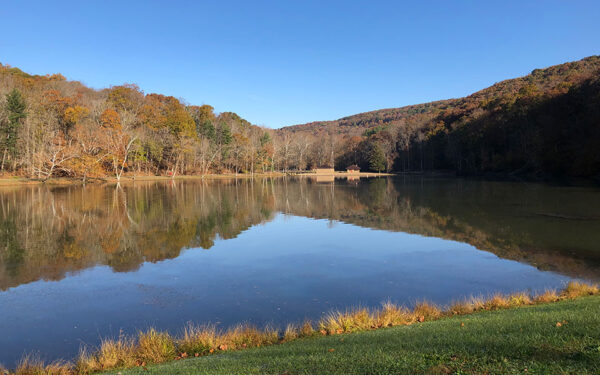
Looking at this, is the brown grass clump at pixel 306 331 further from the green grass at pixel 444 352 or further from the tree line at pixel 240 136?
the tree line at pixel 240 136

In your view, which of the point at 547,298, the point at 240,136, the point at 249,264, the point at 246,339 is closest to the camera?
the point at 246,339

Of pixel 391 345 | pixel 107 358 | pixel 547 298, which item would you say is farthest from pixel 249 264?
pixel 547 298

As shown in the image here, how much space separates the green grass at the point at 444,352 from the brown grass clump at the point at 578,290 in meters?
2.34

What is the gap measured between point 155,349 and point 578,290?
8.59 metres

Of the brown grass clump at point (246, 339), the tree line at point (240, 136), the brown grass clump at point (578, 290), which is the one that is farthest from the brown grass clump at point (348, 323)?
the tree line at point (240, 136)

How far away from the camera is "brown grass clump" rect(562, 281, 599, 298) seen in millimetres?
7849

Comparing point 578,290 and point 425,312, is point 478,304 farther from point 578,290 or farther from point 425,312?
point 578,290

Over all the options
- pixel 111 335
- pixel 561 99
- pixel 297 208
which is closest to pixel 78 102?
pixel 297 208

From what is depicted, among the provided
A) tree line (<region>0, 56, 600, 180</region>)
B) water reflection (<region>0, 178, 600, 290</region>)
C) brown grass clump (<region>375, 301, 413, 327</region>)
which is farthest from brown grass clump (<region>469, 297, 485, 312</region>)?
tree line (<region>0, 56, 600, 180</region>)

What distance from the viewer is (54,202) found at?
26719 mm

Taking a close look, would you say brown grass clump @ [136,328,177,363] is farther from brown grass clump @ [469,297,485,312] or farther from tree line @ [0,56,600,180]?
tree line @ [0,56,600,180]

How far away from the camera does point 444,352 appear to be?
4180 mm

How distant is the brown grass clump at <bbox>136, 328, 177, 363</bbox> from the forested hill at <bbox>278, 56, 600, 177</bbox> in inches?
1899

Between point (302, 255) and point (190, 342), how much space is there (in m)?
7.26
